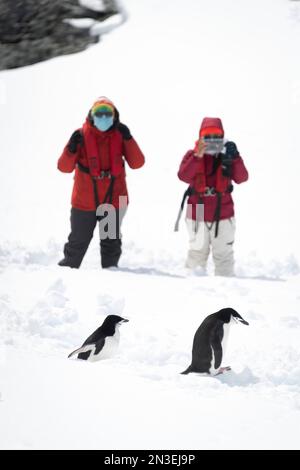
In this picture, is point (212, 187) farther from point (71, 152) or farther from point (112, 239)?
point (71, 152)

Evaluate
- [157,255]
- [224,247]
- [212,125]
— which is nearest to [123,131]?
[212,125]

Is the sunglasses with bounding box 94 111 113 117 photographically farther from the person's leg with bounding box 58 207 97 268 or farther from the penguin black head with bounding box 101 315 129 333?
the penguin black head with bounding box 101 315 129 333

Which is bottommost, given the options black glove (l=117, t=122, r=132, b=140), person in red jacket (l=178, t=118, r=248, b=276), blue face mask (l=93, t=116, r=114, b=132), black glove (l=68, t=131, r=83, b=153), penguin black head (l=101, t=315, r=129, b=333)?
penguin black head (l=101, t=315, r=129, b=333)

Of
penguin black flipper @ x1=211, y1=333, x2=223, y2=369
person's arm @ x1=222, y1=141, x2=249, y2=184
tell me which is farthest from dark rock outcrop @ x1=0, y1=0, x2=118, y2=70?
penguin black flipper @ x1=211, y1=333, x2=223, y2=369

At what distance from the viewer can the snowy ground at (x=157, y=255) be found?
13.5 ft

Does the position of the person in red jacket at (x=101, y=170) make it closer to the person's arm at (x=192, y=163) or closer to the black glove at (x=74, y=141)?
the black glove at (x=74, y=141)

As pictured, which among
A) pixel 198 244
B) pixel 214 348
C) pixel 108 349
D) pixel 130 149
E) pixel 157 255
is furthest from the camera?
pixel 157 255

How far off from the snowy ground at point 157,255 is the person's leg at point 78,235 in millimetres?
324

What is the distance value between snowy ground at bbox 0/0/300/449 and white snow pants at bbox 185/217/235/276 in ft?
1.22

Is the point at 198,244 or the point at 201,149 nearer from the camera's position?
the point at 201,149

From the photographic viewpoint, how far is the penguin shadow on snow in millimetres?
4793

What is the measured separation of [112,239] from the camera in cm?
679

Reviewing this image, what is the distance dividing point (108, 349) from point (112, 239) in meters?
1.97
